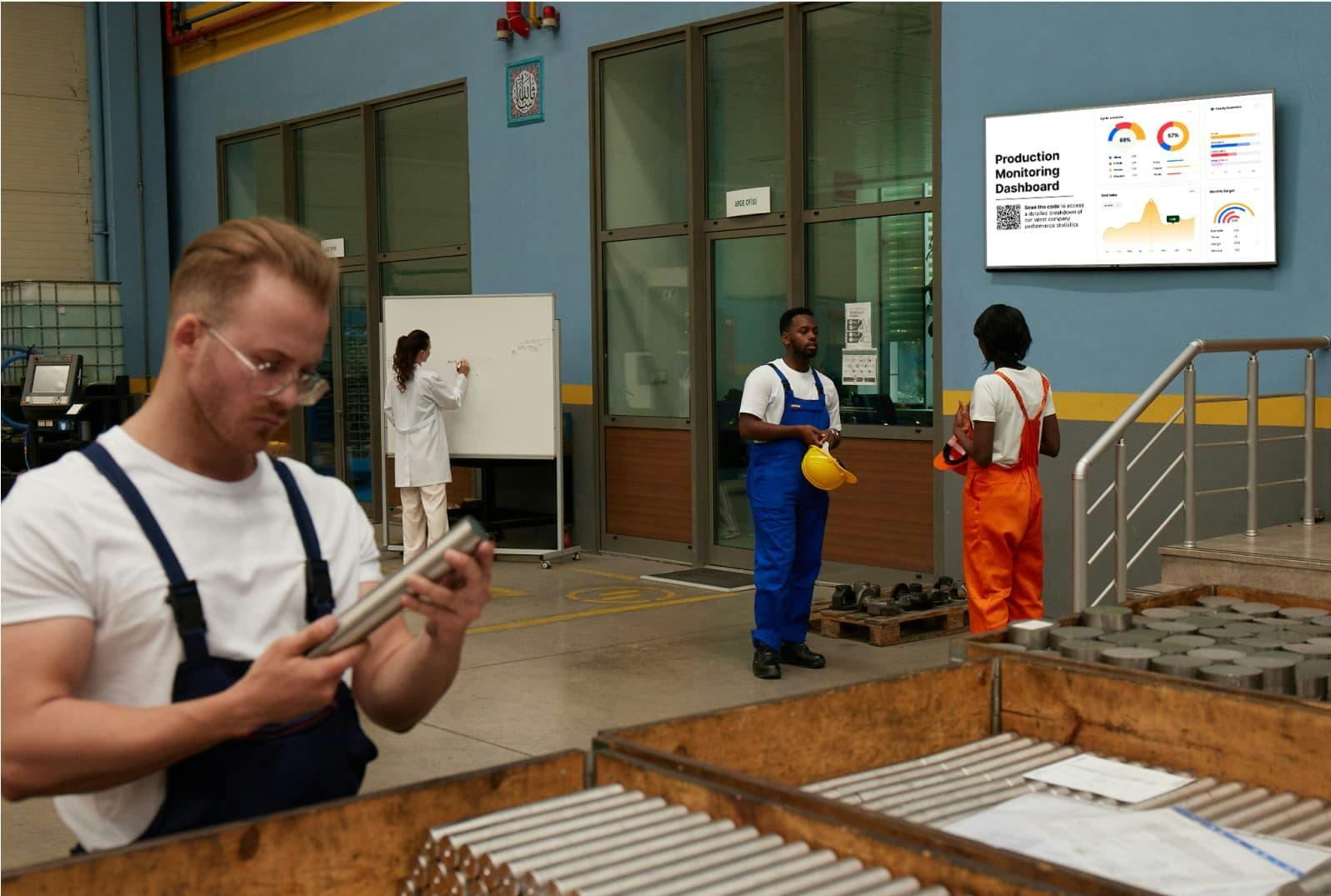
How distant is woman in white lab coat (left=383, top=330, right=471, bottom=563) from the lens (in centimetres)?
973

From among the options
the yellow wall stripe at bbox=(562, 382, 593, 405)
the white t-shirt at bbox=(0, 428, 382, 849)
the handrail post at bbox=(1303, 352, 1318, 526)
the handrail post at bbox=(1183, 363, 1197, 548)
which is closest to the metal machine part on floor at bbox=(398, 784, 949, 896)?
the white t-shirt at bbox=(0, 428, 382, 849)

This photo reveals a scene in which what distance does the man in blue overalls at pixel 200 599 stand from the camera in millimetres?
1582

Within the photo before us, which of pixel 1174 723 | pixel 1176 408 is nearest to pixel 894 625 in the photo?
pixel 1176 408

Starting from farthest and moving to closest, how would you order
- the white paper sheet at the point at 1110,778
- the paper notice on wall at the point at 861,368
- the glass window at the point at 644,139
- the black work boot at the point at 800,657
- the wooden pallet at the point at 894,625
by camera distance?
the glass window at the point at 644,139 → the paper notice on wall at the point at 861,368 → the wooden pallet at the point at 894,625 → the black work boot at the point at 800,657 → the white paper sheet at the point at 1110,778

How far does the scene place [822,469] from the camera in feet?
20.1

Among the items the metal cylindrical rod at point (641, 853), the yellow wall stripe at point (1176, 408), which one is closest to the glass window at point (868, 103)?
Result: the yellow wall stripe at point (1176, 408)

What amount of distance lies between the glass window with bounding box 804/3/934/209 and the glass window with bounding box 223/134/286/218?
650 cm

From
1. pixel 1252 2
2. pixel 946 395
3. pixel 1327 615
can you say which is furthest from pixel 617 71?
pixel 1327 615

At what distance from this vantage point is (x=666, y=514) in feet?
33.2

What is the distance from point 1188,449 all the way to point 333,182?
368 inches

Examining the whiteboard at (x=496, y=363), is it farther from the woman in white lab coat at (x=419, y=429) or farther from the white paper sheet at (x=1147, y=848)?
the white paper sheet at (x=1147, y=848)

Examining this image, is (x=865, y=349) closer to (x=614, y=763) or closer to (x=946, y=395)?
(x=946, y=395)

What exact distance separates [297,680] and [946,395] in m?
6.88

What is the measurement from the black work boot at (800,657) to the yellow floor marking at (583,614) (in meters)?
1.74
